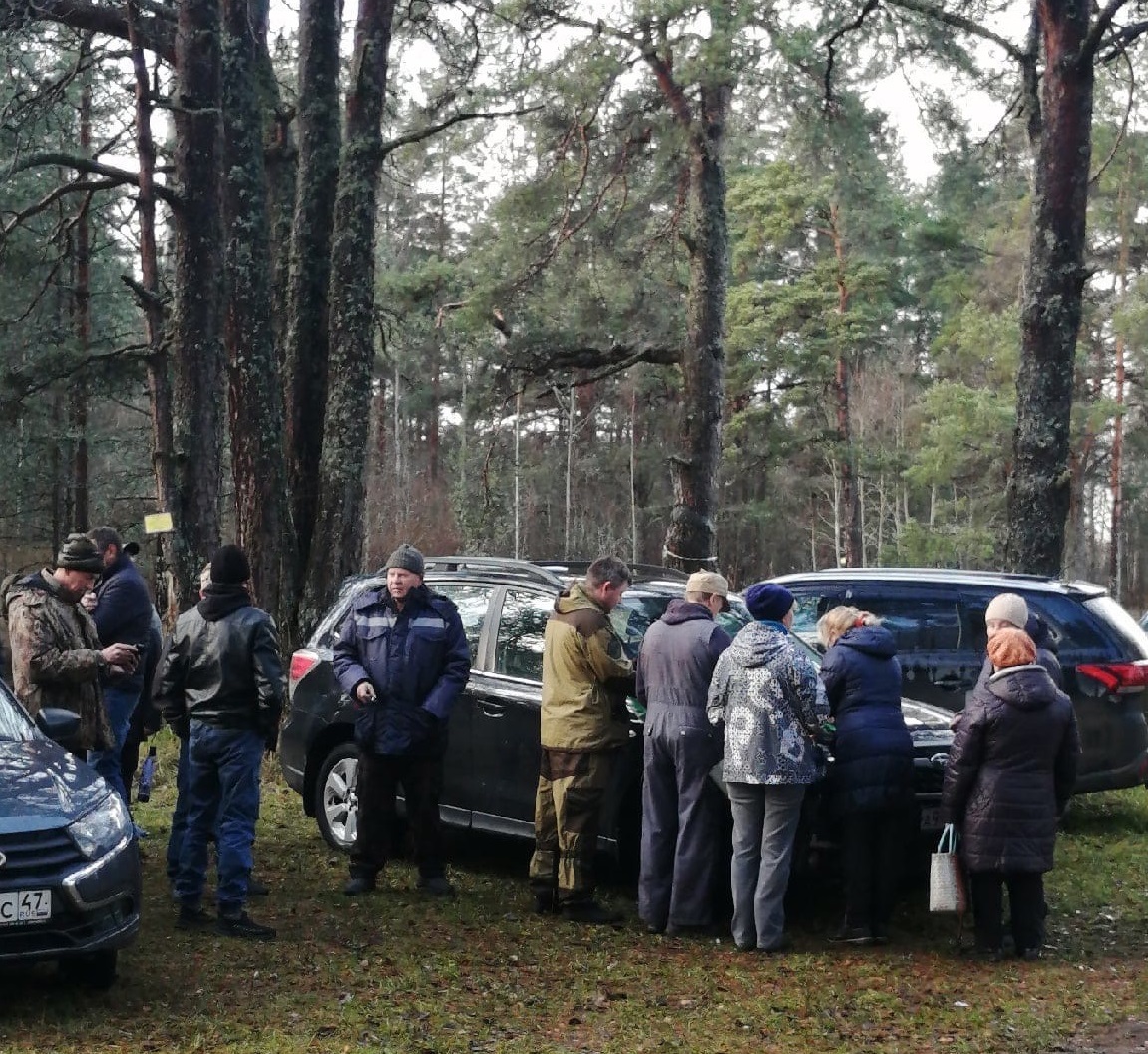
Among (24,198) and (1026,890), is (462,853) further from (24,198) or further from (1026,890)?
(24,198)

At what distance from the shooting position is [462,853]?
9.48 meters

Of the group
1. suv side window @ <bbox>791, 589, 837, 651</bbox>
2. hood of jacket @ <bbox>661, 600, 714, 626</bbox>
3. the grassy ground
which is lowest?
the grassy ground

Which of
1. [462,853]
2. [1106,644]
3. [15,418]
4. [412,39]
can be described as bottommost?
[462,853]

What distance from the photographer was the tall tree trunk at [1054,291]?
43.3 ft

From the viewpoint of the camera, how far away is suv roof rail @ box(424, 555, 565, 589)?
350 inches

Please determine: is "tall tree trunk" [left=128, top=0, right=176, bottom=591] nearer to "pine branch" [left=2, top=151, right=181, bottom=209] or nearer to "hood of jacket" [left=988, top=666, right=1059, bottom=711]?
"pine branch" [left=2, top=151, right=181, bottom=209]

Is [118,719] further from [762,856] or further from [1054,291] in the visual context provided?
[1054,291]

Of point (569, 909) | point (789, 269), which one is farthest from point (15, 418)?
point (789, 269)

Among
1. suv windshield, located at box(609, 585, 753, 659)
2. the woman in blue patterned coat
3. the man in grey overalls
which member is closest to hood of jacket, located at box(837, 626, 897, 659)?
the woman in blue patterned coat

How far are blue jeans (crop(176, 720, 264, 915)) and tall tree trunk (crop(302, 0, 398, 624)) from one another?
23.5 ft

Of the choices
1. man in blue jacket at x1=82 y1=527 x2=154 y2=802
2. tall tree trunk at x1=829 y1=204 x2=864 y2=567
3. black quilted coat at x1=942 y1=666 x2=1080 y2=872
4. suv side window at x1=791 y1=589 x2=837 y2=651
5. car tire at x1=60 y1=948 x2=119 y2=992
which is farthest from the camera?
tall tree trunk at x1=829 y1=204 x2=864 y2=567

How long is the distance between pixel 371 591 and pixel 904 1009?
3766 millimetres

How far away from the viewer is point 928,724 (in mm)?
8062

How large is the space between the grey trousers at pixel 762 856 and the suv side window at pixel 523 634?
1.78 m
